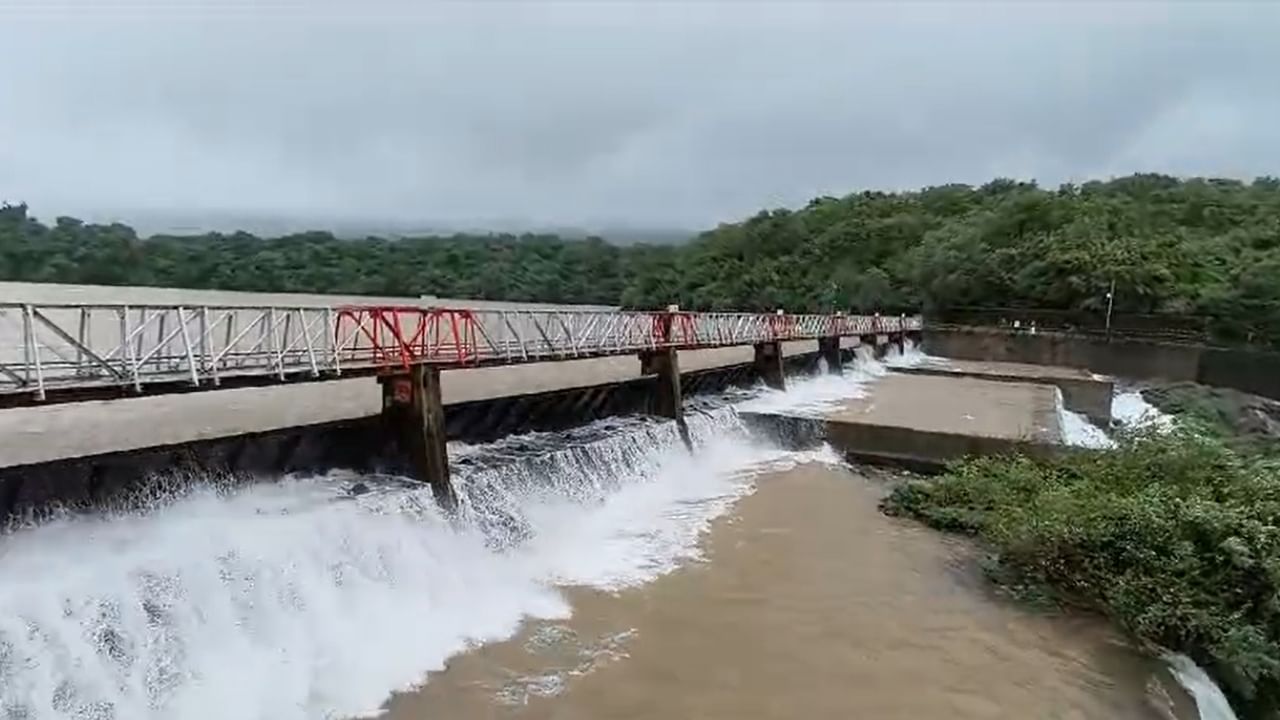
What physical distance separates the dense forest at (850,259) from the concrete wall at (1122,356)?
3.49 meters

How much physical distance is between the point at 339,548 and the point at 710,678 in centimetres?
432

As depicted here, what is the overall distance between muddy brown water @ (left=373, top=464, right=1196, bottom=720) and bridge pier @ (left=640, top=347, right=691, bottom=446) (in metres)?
6.75

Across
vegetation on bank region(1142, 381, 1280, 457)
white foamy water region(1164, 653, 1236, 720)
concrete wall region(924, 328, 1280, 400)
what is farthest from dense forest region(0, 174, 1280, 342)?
white foamy water region(1164, 653, 1236, 720)

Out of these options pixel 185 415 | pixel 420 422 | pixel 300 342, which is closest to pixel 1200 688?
pixel 420 422

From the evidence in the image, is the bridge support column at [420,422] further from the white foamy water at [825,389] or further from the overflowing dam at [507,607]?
the white foamy water at [825,389]

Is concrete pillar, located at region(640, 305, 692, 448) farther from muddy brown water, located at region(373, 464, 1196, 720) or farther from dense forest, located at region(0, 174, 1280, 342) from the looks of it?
dense forest, located at region(0, 174, 1280, 342)

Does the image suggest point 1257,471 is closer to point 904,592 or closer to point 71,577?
point 904,592

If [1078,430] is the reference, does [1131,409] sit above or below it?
below

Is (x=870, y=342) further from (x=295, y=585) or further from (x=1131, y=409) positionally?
(x=295, y=585)

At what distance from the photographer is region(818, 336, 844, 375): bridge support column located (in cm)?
3581

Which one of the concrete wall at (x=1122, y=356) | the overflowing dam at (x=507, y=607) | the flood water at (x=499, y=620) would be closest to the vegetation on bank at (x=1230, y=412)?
the concrete wall at (x=1122, y=356)

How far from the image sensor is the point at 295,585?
369 inches

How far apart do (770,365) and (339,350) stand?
19080mm

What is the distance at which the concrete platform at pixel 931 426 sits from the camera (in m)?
19.3
